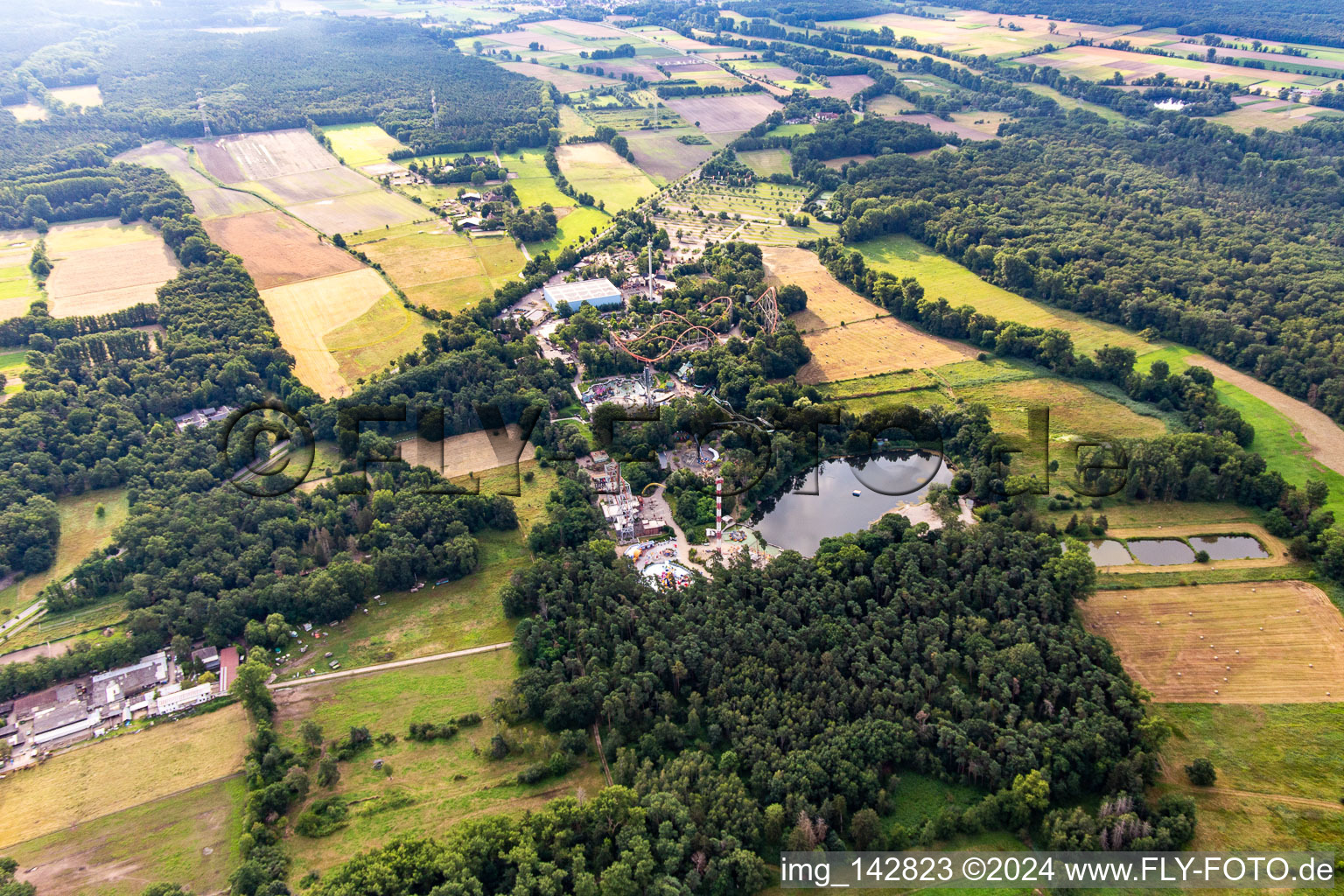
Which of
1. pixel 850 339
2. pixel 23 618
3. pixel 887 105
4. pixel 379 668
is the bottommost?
pixel 379 668

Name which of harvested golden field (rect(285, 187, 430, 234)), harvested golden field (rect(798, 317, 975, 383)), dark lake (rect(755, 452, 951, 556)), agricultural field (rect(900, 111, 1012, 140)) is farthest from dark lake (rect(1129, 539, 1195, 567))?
agricultural field (rect(900, 111, 1012, 140))

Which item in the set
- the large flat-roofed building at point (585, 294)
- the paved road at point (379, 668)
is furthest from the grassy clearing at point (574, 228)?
the paved road at point (379, 668)

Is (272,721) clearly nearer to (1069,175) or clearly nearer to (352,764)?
(352,764)

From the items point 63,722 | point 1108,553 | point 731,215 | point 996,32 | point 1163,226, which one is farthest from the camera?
point 996,32

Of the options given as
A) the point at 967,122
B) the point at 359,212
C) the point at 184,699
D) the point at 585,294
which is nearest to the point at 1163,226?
the point at 967,122

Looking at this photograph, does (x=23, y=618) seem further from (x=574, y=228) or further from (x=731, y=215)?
(x=731, y=215)
